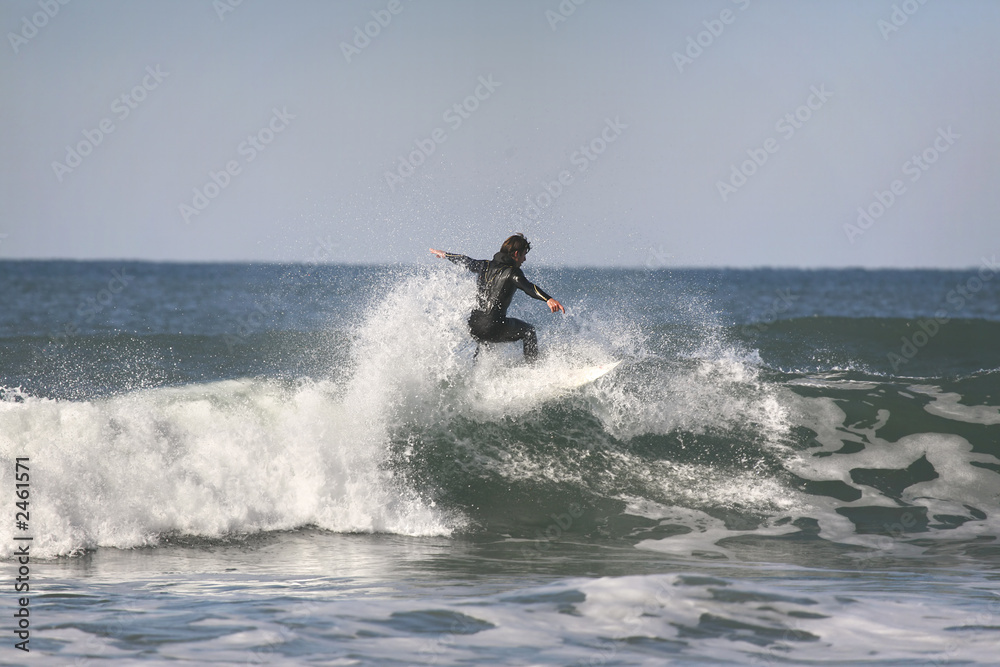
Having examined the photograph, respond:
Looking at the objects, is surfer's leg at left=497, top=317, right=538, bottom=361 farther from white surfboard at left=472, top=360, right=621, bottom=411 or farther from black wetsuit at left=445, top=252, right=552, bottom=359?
white surfboard at left=472, top=360, right=621, bottom=411

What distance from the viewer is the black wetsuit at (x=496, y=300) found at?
9.52 m

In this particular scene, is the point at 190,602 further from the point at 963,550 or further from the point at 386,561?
the point at 963,550

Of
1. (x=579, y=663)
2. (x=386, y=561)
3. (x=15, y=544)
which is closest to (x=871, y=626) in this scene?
(x=579, y=663)

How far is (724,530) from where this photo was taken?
8.33 metres

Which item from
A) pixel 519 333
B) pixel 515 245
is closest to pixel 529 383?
pixel 519 333

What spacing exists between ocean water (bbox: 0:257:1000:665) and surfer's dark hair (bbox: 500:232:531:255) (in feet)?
3.93

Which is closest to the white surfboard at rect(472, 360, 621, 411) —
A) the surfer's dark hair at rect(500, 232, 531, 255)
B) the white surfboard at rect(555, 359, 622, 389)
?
the white surfboard at rect(555, 359, 622, 389)

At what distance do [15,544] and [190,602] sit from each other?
2364mm

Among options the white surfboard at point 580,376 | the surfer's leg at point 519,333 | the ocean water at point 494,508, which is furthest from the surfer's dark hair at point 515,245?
the white surfboard at point 580,376

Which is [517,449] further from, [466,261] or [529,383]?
[466,261]

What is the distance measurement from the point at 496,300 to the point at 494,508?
2.23 metres

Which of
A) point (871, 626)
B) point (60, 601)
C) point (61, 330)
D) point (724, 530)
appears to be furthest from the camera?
point (61, 330)

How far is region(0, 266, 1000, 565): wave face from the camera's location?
26.3ft

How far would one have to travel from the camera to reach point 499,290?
9.55 m
